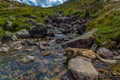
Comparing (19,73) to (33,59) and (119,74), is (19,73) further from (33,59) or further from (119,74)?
(119,74)

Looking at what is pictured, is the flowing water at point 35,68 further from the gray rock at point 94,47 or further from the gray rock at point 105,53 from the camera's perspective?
the gray rock at point 105,53

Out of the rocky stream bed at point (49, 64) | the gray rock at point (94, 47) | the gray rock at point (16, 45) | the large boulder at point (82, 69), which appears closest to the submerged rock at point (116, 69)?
the rocky stream bed at point (49, 64)

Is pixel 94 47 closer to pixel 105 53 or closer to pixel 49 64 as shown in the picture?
pixel 105 53

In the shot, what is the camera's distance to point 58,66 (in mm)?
19484

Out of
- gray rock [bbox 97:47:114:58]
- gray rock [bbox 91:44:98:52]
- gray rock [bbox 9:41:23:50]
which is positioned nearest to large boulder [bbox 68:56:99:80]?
gray rock [bbox 97:47:114:58]

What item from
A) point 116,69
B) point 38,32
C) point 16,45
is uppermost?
point 38,32

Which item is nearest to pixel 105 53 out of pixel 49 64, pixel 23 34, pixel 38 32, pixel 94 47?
pixel 94 47

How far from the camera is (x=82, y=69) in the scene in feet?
53.4

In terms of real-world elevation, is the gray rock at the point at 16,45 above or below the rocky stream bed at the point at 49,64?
above

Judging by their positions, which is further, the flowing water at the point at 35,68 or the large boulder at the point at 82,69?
the flowing water at the point at 35,68

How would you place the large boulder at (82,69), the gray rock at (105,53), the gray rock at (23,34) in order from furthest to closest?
1. the gray rock at (23,34)
2. the gray rock at (105,53)
3. the large boulder at (82,69)

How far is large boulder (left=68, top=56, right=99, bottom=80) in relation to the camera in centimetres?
1558

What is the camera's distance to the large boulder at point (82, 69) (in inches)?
613

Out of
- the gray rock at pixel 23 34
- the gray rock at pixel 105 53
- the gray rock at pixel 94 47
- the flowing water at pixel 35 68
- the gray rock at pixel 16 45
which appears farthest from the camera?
the gray rock at pixel 23 34
